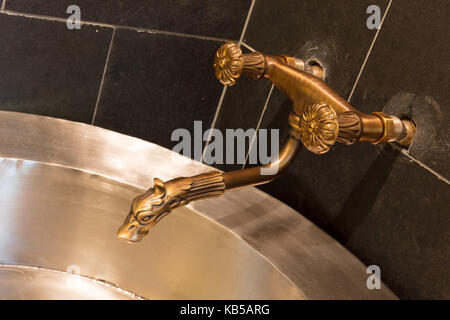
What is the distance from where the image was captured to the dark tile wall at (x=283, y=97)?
56cm

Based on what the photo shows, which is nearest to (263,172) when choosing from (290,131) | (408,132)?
(290,131)

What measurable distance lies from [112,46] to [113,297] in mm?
384

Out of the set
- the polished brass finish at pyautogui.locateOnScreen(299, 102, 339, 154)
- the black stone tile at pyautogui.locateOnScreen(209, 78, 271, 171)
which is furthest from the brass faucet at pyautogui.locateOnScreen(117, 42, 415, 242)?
the black stone tile at pyautogui.locateOnScreen(209, 78, 271, 171)

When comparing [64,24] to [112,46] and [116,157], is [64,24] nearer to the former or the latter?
[112,46]

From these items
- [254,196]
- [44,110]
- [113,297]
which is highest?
[44,110]

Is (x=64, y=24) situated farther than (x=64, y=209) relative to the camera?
Yes

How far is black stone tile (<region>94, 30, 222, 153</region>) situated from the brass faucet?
0.85 feet

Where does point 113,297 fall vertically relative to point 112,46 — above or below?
below

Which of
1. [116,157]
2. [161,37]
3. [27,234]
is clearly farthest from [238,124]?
[27,234]

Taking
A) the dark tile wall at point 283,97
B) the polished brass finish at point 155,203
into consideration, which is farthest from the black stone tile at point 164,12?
the polished brass finish at point 155,203

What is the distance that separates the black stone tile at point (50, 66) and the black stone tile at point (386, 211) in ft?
1.16

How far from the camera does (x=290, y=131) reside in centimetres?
61

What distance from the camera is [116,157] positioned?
66 centimetres
